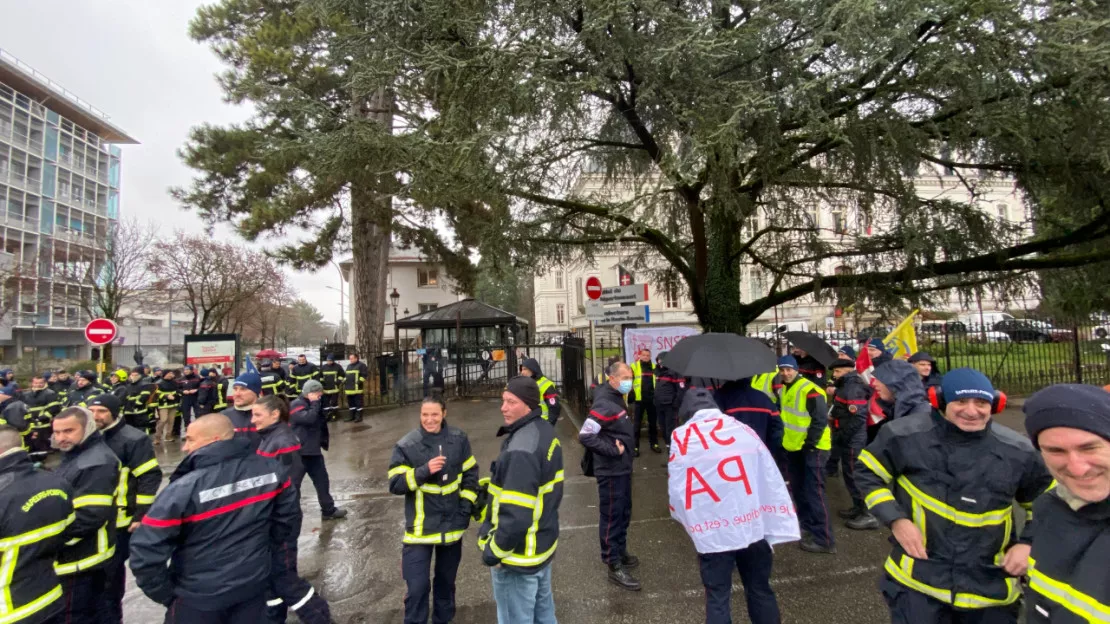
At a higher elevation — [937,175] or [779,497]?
[937,175]

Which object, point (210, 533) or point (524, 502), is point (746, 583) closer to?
point (524, 502)

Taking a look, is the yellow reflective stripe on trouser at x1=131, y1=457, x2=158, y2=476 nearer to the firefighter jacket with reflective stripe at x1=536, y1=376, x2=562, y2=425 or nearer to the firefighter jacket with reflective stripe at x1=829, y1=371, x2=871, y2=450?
the firefighter jacket with reflective stripe at x1=536, y1=376, x2=562, y2=425

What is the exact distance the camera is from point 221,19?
12953mm

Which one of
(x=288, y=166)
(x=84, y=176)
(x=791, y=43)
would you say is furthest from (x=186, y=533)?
(x=84, y=176)

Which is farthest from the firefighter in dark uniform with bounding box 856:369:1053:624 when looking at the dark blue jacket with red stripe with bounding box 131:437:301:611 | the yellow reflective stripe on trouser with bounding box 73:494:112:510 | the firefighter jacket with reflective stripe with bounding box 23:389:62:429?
the firefighter jacket with reflective stripe with bounding box 23:389:62:429

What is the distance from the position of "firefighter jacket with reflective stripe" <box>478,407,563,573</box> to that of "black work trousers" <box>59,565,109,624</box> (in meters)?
2.45

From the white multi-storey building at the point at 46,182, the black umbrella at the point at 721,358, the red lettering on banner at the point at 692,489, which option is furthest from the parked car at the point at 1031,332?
the white multi-storey building at the point at 46,182

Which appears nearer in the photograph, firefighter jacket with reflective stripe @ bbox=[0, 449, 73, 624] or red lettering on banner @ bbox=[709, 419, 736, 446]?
firefighter jacket with reflective stripe @ bbox=[0, 449, 73, 624]

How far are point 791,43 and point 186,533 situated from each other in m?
6.91

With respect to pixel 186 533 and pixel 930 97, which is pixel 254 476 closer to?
pixel 186 533

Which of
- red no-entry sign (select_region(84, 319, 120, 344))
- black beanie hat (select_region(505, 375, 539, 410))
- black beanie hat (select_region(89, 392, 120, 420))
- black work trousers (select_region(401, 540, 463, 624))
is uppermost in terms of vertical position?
red no-entry sign (select_region(84, 319, 120, 344))

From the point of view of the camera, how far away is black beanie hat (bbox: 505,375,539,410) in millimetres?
2947

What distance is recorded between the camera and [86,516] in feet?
9.37

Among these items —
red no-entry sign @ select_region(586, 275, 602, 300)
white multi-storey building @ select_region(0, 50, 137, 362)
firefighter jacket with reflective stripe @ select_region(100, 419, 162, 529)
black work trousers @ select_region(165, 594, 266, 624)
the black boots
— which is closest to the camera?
black work trousers @ select_region(165, 594, 266, 624)
